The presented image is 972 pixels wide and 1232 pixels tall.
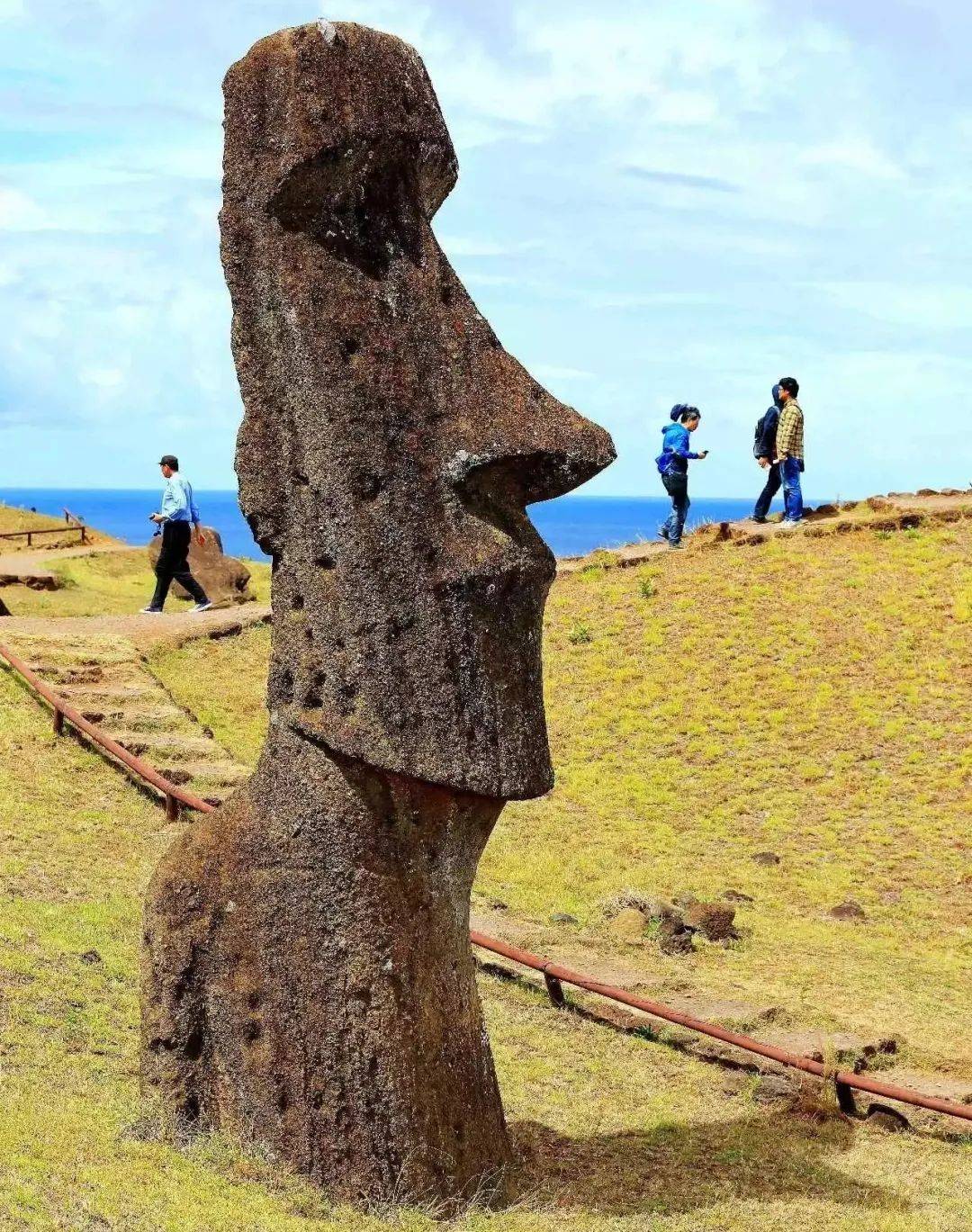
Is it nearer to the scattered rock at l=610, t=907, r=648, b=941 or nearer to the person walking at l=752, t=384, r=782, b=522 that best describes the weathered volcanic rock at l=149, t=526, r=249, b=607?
the person walking at l=752, t=384, r=782, b=522

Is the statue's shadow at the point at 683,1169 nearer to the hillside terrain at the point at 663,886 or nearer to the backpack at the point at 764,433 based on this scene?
the hillside terrain at the point at 663,886

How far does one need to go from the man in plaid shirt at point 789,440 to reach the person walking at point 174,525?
6996mm

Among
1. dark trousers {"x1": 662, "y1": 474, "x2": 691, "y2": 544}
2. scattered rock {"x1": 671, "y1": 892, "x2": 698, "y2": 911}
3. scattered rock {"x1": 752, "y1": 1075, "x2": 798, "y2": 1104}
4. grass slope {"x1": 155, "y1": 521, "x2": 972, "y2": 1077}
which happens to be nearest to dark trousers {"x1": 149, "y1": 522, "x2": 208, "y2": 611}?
grass slope {"x1": 155, "y1": 521, "x2": 972, "y2": 1077}

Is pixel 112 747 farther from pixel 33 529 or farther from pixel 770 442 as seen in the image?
pixel 33 529

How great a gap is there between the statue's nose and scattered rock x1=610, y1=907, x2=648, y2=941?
5665mm

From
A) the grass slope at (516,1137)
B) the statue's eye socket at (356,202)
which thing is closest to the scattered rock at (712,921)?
the grass slope at (516,1137)

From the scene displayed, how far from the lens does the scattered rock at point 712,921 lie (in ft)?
39.2

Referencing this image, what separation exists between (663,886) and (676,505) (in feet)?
28.8

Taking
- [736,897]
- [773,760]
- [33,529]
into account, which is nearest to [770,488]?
[773,760]

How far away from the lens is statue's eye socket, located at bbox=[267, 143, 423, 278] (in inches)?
265

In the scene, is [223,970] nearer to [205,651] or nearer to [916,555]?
[205,651]

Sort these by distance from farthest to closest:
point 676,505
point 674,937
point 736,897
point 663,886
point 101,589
Answer: point 101,589 → point 676,505 → point 663,886 → point 736,897 → point 674,937

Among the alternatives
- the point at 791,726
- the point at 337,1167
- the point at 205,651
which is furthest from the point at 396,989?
the point at 205,651

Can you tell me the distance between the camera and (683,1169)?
7.91 meters
